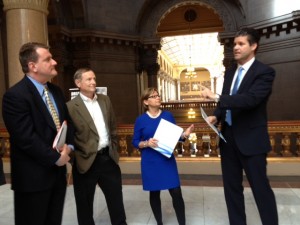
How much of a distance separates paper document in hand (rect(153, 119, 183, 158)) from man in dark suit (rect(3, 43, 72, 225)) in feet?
3.51

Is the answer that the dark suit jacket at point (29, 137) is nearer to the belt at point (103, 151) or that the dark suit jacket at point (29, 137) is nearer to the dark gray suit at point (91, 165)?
the dark gray suit at point (91, 165)

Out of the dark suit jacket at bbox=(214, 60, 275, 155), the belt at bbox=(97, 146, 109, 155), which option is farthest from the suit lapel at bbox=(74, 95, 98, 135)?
the dark suit jacket at bbox=(214, 60, 275, 155)

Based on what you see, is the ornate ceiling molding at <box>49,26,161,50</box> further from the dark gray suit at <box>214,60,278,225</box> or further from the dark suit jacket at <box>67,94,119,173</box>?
the dark gray suit at <box>214,60,278,225</box>

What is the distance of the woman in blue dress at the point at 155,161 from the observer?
317cm

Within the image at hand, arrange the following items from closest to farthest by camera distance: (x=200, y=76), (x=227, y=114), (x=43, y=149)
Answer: (x=43, y=149), (x=227, y=114), (x=200, y=76)

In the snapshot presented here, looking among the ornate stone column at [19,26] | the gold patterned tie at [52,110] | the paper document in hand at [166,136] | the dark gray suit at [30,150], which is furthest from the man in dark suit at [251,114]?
the ornate stone column at [19,26]

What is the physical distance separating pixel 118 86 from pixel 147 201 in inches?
292

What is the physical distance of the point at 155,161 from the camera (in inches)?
126

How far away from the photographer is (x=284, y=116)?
9.33 metres

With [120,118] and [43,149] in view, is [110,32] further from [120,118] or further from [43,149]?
[43,149]

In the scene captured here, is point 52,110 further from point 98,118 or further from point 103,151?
point 103,151

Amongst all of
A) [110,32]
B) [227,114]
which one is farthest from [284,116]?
[227,114]

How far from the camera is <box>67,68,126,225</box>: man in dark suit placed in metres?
3.05

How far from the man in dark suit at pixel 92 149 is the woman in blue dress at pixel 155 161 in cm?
33
